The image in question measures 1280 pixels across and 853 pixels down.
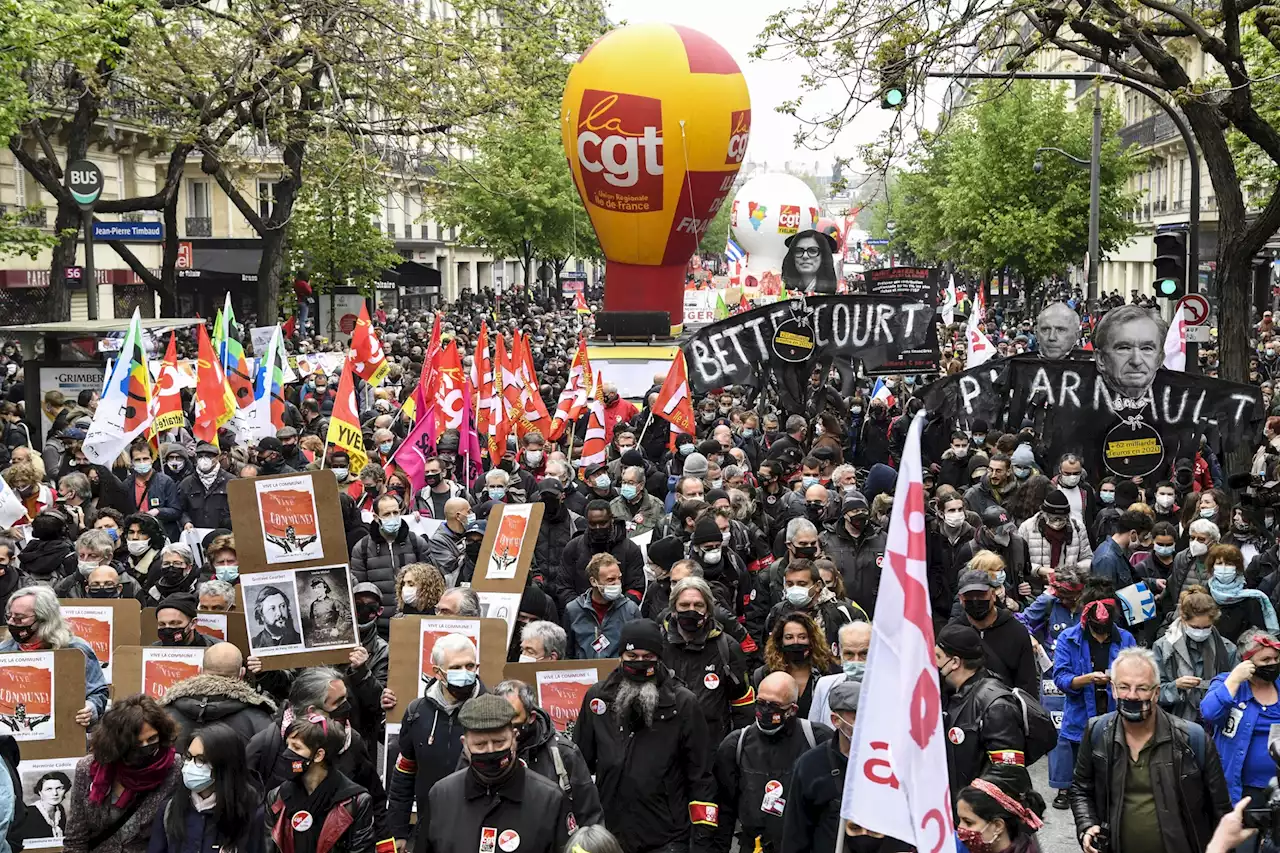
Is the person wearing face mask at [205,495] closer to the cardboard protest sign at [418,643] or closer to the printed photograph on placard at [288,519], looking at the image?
the printed photograph on placard at [288,519]

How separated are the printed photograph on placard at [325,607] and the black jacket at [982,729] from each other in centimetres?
299

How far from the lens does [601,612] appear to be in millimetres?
8867

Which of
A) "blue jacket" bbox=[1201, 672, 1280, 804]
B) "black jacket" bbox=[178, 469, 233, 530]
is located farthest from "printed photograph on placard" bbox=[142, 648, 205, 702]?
"black jacket" bbox=[178, 469, 233, 530]

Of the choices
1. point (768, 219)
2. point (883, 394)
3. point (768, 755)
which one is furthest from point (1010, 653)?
point (768, 219)

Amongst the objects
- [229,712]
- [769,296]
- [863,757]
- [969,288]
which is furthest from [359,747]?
[969,288]

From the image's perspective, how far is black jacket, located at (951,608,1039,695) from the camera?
7.99m

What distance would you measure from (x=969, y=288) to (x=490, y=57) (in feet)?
182

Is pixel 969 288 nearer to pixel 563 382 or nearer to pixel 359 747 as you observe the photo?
pixel 563 382

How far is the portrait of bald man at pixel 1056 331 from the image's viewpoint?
14492mm

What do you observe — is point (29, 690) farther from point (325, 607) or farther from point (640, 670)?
point (640, 670)

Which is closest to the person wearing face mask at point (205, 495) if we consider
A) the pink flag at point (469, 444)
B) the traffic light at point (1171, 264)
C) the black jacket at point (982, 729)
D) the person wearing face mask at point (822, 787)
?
the pink flag at point (469, 444)

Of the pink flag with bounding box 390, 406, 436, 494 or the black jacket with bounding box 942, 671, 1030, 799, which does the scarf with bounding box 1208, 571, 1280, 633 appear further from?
the pink flag with bounding box 390, 406, 436, 494

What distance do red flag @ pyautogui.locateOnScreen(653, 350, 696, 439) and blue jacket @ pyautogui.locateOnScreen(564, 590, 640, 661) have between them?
22.5 feet

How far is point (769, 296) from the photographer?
53.6m
